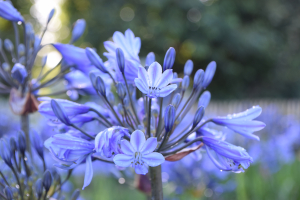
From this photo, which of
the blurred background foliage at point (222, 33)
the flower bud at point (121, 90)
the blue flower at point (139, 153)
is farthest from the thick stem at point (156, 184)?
the blurred background foliage at point (222, 33)

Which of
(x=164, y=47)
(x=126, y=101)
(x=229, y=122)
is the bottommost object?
(x=229, y=122)

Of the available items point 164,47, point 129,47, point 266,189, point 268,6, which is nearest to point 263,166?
point 266,189

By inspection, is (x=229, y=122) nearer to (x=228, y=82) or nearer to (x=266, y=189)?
(x=266, y=189)

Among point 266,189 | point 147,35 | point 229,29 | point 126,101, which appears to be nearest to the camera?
point 126,101

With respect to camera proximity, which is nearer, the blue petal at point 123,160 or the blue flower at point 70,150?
the blue petal at point 123,160

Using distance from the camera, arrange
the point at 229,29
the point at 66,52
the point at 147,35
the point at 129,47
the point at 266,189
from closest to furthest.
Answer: the point at 129,47 < the point at 66,52 < the point at 266,189 < the point at 229,29 < the point at 147,35

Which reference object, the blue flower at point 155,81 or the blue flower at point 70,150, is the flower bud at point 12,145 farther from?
the blue flower at point 155,81
